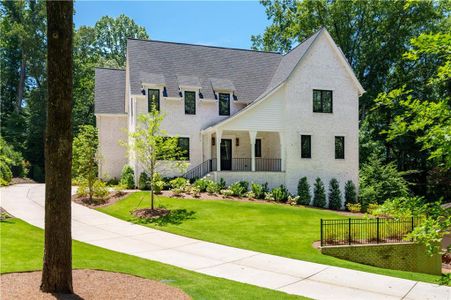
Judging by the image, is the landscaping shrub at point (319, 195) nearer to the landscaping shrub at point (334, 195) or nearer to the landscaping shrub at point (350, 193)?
the landscaping shrub at point (334, 195)

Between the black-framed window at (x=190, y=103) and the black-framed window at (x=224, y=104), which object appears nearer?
the black-framed window at (x=190, y=103)

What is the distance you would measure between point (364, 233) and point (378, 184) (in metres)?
Answer: 15.9

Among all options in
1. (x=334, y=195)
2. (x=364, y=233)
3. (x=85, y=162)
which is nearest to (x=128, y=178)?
(x=85, y=162)

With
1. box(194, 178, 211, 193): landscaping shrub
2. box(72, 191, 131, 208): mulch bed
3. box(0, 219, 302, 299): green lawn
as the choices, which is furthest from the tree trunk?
box(194, 178, 211, 193): landscaping shrub

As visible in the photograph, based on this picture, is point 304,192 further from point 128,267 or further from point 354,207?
point 128,267

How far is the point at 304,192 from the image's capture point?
81.0 feet

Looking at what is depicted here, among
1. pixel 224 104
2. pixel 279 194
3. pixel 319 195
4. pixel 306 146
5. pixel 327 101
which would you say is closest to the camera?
pixel 279 194

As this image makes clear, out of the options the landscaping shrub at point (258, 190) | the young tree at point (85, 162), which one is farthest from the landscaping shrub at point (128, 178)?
the landscaping shrub at point (258, 190)

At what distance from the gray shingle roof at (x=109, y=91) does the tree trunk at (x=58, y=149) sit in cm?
2393

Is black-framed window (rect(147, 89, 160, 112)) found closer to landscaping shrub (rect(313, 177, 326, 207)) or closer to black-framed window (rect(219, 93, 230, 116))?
black-framed window (rect(219, 93, 230, 116))

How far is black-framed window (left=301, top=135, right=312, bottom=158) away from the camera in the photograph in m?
25.9

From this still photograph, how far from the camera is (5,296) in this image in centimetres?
594

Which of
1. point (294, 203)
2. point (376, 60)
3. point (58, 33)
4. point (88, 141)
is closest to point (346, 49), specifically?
point (376, 60)

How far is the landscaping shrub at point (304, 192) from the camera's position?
80.8 feet
